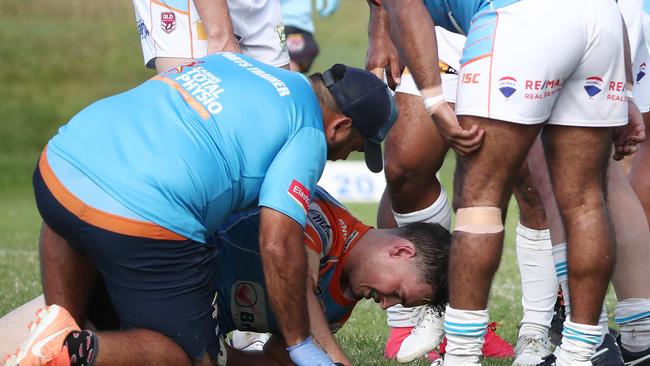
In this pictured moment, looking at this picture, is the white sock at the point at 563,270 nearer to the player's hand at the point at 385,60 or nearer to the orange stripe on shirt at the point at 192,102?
the player's hand at the point at 385,60

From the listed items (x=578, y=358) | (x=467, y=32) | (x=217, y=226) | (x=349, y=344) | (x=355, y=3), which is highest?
(x=467, y=32)

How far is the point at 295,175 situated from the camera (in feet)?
12.9

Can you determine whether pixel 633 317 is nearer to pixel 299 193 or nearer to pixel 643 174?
pixel 643 174

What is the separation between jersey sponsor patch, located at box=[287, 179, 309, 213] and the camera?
12.9 ft

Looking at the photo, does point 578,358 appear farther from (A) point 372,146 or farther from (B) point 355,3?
(B) point 355,3

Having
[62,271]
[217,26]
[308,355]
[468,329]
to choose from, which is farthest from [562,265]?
[62,271]

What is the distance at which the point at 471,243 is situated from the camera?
13.6ft

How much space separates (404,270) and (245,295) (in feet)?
2.09

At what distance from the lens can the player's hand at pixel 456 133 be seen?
4.09 meters

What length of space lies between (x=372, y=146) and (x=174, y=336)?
106cm

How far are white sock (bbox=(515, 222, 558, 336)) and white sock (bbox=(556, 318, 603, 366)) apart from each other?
0.88m

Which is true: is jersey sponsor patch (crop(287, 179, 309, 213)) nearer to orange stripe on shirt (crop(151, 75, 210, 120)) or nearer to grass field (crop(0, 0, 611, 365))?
orange stripe on shirt (crop(151, 75, 210, 120))

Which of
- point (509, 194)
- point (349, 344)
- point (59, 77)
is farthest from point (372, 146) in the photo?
point (59, 77)

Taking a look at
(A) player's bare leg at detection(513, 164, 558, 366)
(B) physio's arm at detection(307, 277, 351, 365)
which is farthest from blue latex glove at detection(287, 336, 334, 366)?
(A) player's bare leg at detection(513, 164, 558, 366)
